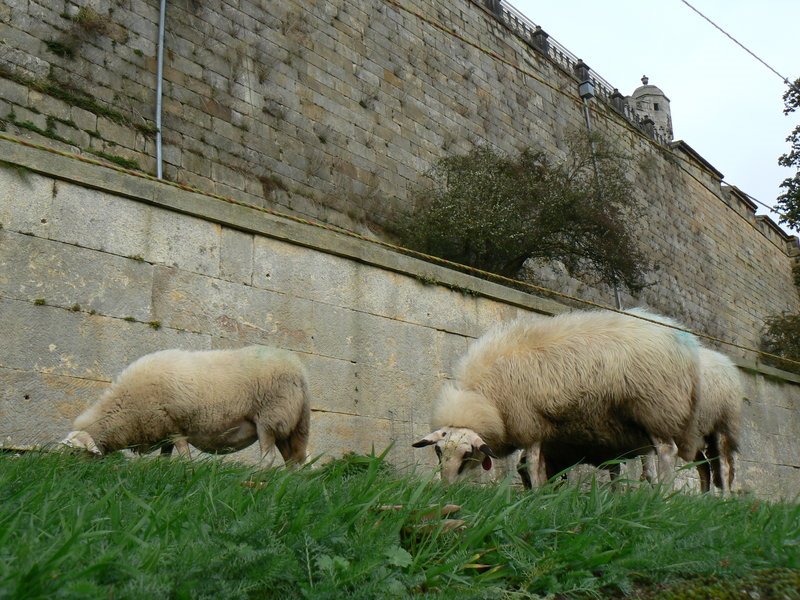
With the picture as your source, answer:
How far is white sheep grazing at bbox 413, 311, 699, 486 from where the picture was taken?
20.0ft

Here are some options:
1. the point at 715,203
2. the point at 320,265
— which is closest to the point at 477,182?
the point at 320,265

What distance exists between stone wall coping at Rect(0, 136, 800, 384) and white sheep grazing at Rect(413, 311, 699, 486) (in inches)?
87.8

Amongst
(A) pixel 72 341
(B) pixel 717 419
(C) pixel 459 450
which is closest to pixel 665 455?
(C) pixel 459 450

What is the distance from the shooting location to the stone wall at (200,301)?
6043 millimetres

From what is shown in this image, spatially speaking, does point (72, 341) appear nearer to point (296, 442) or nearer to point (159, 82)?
point (296, 442)

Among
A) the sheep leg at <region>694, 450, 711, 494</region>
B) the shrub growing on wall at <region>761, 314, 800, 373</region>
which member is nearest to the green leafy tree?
the shrub growing on wall at <region>761, 314, 800, 373</region>

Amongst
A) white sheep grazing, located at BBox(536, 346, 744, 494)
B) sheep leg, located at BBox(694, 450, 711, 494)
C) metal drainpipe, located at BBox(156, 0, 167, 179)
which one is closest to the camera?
white sheep grazing, located at BBox(536, 346, 744, 494)

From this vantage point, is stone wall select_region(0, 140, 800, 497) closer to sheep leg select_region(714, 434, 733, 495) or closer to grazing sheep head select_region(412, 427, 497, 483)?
grazing sheep head select_region(412, 427, 497, 483)

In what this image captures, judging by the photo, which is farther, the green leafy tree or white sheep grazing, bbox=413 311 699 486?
the green leafy tree

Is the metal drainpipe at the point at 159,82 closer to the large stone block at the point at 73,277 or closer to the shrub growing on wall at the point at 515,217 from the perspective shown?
the shrub growing on wall at the point at 515,217

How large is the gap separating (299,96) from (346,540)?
1305 centimetres

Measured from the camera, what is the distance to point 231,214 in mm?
7305

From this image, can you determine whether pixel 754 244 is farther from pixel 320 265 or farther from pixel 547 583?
pixel 547 583

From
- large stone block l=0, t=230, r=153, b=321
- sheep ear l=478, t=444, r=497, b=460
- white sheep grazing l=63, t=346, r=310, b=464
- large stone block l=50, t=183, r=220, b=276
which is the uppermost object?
large stone block l=50, t=183, r=220, b=276
